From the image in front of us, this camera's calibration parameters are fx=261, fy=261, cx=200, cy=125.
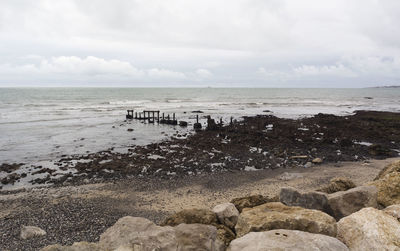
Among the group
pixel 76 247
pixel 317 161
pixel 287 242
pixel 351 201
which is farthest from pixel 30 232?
pixel 317 161

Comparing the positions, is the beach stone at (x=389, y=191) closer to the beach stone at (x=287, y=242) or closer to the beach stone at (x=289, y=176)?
the beach stone at (x=287, y=242)

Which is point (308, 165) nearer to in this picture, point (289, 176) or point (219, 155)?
point (289, 176)

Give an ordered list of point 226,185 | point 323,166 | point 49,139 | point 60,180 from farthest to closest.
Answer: point 49,139, point 323,166, point 60,180, point 226,185

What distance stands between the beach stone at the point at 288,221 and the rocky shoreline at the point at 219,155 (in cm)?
1089

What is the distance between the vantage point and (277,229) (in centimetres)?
531

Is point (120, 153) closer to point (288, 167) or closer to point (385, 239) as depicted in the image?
point (288, 167)

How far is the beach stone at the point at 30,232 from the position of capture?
8.94 metres

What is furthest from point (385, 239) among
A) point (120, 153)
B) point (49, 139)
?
point (49, 139)

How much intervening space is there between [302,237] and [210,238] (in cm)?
180

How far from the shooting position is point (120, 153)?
22.8 m

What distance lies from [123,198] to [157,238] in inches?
333

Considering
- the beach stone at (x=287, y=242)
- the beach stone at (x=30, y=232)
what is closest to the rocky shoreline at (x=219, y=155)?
the beach stone at (x=30, y=232)

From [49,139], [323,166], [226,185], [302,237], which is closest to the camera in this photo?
[302,237]

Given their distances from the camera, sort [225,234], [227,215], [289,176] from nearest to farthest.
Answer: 1. [225,234]
2. [227,215]
3. [289,176]
